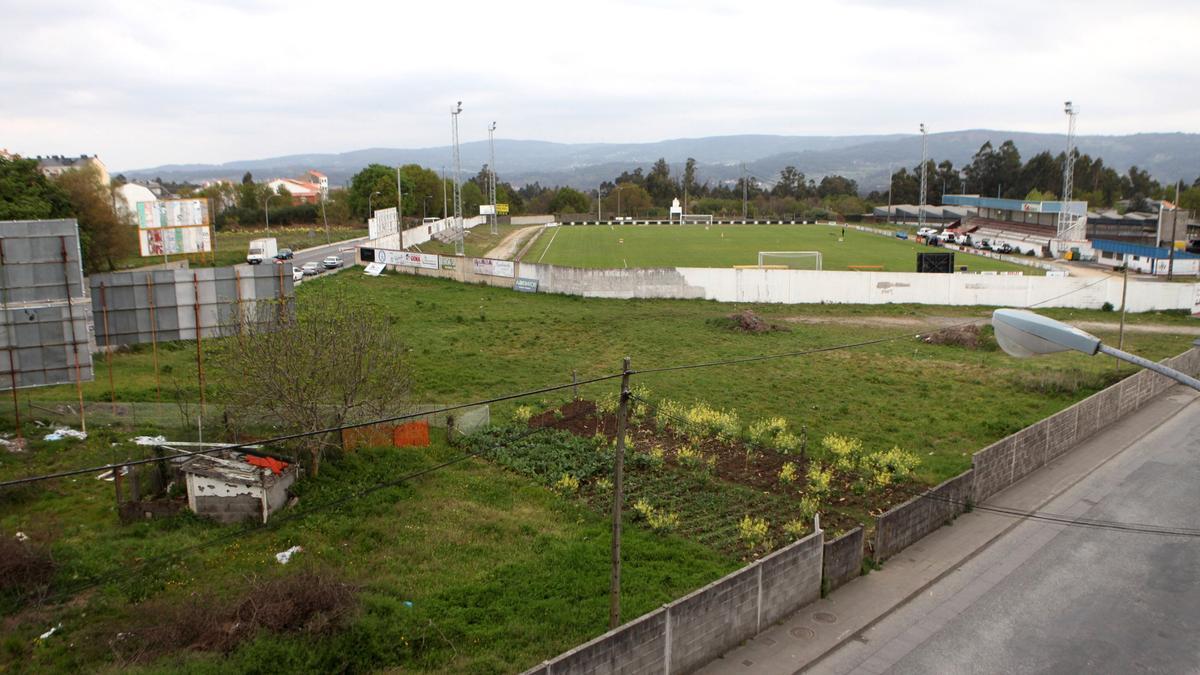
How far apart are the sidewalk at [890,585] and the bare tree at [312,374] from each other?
9949mm

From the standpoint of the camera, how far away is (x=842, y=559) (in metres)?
13.9

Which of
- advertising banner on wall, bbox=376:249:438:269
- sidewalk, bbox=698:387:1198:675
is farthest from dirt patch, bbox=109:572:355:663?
advertising banner on wall, bbox=376:249:438:269

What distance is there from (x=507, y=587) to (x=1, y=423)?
49.3 feet

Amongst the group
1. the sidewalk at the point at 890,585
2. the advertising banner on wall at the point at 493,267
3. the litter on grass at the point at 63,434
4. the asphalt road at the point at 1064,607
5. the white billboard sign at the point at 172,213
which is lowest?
the asphalt road at the point at 1064,607

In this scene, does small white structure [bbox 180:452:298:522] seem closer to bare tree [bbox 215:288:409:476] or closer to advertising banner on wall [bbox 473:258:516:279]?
bare tree [bbox 215:288:409:476]

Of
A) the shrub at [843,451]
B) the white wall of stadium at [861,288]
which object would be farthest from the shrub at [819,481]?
the white wall of stadium at [861,288]

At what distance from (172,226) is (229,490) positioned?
91.5 ft

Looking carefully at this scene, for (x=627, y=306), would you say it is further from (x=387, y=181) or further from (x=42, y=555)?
(x=387, y=181)

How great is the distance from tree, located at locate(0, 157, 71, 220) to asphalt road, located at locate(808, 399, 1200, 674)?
3229cm

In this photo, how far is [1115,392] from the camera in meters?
23.8

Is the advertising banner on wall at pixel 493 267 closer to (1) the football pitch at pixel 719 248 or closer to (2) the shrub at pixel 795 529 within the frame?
(1) the football pitch at pixel 719 248

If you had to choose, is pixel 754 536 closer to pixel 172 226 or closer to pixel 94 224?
pixel 172 226

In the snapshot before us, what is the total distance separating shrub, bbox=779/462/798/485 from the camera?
1791cm

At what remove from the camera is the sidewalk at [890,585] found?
1193 cm
